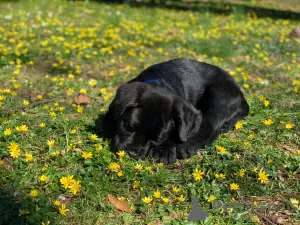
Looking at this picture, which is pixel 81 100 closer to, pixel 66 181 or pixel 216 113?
pixel 216 113

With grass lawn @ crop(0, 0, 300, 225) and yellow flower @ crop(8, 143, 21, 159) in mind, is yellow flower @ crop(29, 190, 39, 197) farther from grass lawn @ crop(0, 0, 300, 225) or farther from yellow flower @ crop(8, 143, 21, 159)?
yellow flower @ crop(8, 143, 21, 159)

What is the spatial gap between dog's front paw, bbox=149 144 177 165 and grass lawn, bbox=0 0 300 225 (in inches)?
3.2

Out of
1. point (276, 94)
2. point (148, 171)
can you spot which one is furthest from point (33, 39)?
point (148, 171)

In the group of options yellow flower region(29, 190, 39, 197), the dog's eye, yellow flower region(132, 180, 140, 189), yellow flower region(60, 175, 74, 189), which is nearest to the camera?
yellow flower region(29, 190, 39, 197)

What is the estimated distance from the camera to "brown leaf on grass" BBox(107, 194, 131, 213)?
3025 mm

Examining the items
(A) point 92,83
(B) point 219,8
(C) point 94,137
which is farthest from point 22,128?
(B) point 219,8

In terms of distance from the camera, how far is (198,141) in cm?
399

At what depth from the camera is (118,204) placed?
306 cm

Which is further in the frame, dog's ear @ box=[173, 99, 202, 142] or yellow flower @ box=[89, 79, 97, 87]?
yellow flower @ box=[89, 79, 97, 87]

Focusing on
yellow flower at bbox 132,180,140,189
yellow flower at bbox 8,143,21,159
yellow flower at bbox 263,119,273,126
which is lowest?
yellow flower at bbox 132,180,140,189

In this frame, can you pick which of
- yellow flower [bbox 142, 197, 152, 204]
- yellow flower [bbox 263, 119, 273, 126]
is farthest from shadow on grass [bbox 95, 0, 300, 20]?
yellow flower [bbox 142, 197, 152, 204]

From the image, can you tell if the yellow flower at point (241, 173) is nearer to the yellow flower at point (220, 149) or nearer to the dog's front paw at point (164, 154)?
the yellow flower at point (220, 149)

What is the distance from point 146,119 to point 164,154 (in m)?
0.38

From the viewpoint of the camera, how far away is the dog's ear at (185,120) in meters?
3.70
